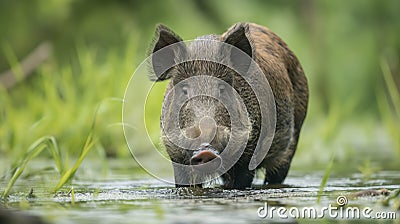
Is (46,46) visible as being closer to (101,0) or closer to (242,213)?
(101,0)

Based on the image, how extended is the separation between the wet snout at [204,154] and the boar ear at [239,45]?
3.02 feet

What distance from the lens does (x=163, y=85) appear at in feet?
31.5

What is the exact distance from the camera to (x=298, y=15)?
1309cm

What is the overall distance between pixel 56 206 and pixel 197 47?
1518 mm

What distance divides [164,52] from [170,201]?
4.15 ft

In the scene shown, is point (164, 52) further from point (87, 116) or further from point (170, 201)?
point (87, 116)

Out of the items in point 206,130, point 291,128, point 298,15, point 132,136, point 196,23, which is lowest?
point 206,130

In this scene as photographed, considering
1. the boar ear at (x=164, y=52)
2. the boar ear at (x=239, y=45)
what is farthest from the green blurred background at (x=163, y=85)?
the boar ear at (x=239, y=45)

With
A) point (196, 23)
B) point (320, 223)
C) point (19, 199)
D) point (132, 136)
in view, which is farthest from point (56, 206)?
point (196, 23)

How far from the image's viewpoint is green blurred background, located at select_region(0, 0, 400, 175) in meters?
7.98

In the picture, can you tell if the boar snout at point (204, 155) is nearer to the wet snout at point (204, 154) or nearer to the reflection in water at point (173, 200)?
the wet snout at point (204, 154)

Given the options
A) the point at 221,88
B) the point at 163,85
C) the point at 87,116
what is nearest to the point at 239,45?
the point at 221,88

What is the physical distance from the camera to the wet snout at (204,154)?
4.71m

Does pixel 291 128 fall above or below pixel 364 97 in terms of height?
below
